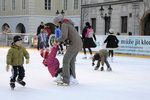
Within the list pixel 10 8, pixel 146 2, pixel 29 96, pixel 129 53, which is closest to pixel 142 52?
pixel 129 53

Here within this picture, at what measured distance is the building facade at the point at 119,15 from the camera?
30250 mm

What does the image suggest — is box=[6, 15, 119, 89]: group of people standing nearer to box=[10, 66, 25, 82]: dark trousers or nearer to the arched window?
box=[10, 66, 25, 82]: dark trousers

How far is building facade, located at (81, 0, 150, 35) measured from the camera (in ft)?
99.2

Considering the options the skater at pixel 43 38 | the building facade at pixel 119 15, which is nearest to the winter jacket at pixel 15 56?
the skater at pixel 43 38

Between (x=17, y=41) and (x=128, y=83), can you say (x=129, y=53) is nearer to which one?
(x=128, y=83)

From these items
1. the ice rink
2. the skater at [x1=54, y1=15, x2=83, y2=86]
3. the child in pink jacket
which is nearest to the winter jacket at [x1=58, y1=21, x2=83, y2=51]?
the skater at [x1=54, y1=15, x2=83, y2=86]

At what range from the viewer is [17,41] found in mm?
9250

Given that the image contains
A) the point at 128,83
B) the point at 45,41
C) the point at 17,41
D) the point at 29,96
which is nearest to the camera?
the point at 29,96

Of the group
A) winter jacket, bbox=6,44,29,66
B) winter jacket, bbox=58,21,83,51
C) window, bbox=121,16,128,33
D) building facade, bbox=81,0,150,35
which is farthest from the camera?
window, bbox=121,16,128,33

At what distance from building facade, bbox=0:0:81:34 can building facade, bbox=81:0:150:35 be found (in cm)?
824

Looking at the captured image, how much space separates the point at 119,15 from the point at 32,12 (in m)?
16.4

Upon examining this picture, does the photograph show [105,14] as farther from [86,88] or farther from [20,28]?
[86,88]

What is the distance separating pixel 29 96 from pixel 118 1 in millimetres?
24563

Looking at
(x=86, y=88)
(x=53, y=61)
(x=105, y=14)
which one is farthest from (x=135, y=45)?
(x=86, y=88)
